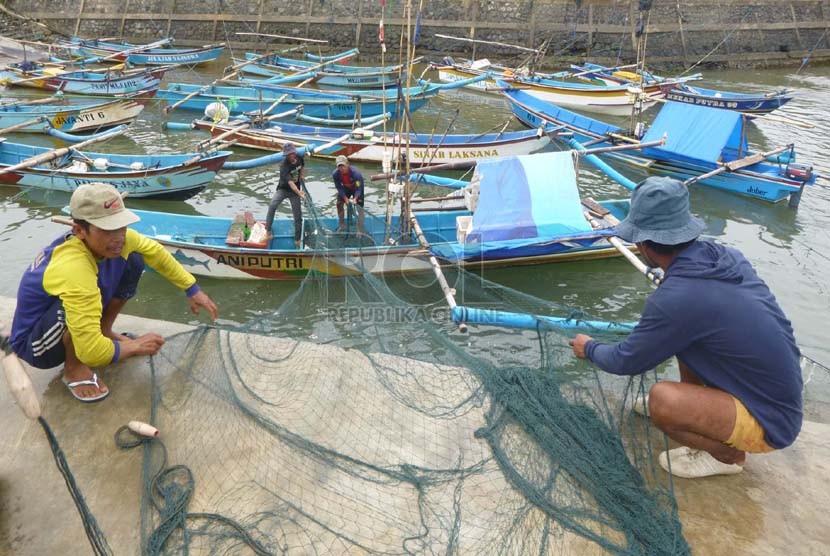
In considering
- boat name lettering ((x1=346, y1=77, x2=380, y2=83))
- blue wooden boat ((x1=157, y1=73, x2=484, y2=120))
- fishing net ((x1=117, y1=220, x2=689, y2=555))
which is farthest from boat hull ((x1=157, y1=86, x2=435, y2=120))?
fishing net ((x1=117, y1=220, x2=689, y2=555))

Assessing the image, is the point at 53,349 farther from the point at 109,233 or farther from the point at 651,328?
the point at 651,328

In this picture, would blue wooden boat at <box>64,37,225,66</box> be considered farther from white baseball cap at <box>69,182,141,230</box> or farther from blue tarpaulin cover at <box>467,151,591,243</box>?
white baseball cap at <box>69,182,141,230</box>

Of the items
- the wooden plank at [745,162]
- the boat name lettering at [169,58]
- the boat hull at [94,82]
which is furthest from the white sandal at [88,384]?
the boat name lettering at [169,58]

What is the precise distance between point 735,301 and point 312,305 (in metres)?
5.38

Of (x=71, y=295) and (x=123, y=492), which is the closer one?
(x=123, y=492)

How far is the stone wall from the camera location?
25.3 meters

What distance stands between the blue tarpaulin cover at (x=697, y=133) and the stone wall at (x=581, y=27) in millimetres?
14524

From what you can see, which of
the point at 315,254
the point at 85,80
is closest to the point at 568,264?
the point at 315,254

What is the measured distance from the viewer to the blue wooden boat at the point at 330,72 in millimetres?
20188

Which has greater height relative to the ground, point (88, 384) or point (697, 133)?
point (697, 133)

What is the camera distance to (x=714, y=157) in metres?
11.3

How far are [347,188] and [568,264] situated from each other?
3.72m

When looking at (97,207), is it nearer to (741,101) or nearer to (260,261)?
(260,261)

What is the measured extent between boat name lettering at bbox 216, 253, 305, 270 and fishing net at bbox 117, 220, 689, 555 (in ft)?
12.1
